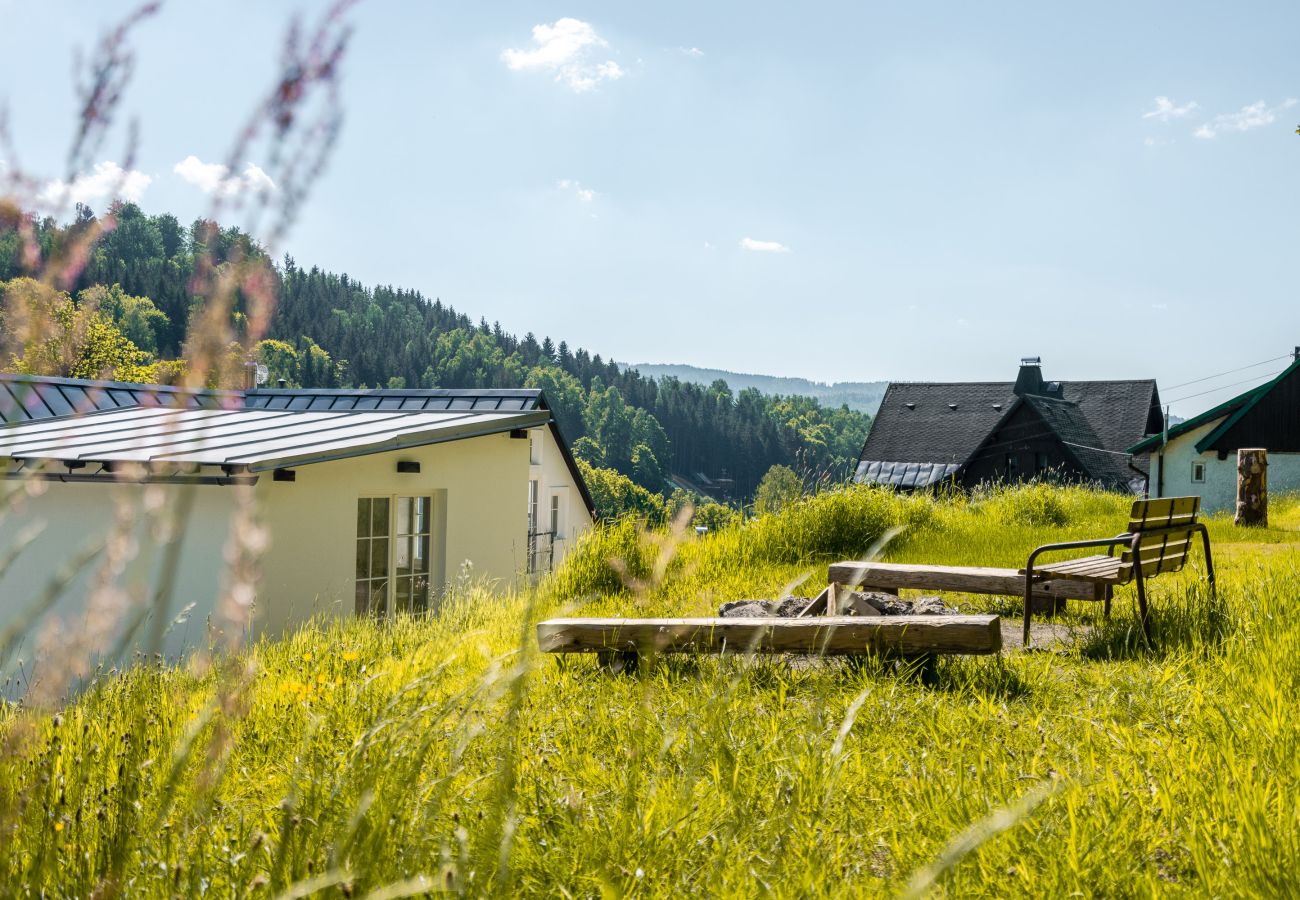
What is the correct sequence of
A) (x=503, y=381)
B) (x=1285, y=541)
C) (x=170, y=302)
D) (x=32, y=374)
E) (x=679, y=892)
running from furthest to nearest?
(x=503, y=381) → (x=170, y=302) → (x=1285, y=541) → (x=679, y=892) → (x=32, y=374)

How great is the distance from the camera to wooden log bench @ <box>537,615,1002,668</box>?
464 cm

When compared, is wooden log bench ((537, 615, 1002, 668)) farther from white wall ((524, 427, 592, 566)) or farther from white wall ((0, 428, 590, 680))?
white wall ((524, 427, 592, 566))

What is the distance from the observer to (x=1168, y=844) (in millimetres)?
2584

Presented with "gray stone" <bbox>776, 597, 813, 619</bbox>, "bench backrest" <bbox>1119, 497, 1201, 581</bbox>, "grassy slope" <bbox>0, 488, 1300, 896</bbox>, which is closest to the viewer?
"grassy slope" <bbox>0, 488, 1300, 896</bbox>

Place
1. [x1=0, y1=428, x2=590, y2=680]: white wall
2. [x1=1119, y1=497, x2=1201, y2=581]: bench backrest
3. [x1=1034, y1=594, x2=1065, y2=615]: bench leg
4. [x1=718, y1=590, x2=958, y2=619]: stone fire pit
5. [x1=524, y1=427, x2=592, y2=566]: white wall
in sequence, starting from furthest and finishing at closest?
[x1=524, y1=427, x2=592, y2=566]: white wall → [x1=0, y1=428, x2=590, y2=680]: white wall → [x1=1034, y1=594, x2=1065, y2=615]: bench leg → [x1=718, y1=590, x2=958, y2=619]: stone fire pit → [x1=1119, y1=497, x2=1201, y2=581]: bench backrest

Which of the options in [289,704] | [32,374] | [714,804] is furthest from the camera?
[289,704]

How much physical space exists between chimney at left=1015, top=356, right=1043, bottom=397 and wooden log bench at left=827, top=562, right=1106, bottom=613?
41255mm

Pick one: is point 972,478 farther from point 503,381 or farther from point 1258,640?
point 503,381

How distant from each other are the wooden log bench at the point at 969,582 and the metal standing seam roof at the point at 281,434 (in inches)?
208

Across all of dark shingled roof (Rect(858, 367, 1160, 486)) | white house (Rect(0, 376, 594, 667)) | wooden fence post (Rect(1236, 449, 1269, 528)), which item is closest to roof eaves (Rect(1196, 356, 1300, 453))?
dark shingled roof (Rect(858, 367, 1160, 486))

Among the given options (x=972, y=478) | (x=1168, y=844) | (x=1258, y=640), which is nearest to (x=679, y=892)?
(x=1168, y=844)

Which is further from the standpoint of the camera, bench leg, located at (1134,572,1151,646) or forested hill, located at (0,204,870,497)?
forested hill, located at (0,204,870,497)

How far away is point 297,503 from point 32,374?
9.69 meters

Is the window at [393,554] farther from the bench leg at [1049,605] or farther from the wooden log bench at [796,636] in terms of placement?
the bench leg at [1049,605]
